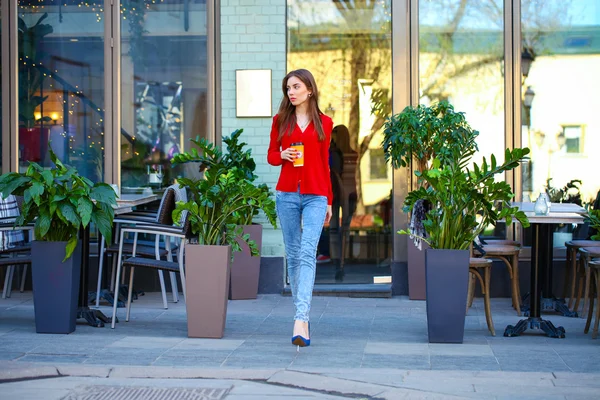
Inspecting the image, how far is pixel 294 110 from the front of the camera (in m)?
5.71

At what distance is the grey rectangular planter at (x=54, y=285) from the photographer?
5.87m

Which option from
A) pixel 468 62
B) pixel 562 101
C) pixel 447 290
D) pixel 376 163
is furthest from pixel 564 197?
pixel 447 290

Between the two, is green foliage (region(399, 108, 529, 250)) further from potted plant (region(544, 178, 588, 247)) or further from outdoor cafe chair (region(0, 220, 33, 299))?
outdoor cafe chair (region(0, 220, 33, 299))

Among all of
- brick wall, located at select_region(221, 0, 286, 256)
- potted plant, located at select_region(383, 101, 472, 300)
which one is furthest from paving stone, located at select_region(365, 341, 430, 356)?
brick wall, located at select_region(221, 0, 286, 256)

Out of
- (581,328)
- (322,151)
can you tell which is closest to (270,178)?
(322,151)

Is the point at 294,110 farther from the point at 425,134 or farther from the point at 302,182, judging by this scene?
the point at 425,134

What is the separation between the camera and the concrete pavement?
4430mm

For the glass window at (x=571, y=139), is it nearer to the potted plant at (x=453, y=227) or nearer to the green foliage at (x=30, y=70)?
the potted plant at (x=453, y=227)

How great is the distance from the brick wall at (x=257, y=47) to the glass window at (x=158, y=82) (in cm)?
28

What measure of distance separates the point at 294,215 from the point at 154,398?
1709 mm

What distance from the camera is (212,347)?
550cm

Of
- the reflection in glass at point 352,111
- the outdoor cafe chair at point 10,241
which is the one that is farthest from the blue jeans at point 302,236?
the reflection in glass at point 352,111

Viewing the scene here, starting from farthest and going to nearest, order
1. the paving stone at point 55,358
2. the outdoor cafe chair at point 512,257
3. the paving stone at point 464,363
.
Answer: the outdoor cafe chair at point 512,257 → the paving stone at point 55,358 → the paving stone at point 464,363

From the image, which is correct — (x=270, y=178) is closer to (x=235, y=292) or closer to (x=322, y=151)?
(x=235, y=292)
